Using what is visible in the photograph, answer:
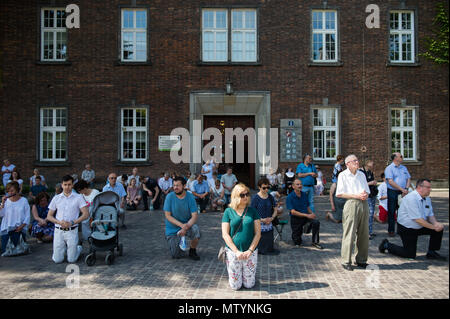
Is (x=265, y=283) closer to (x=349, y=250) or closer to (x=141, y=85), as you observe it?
(x=349, y=250)

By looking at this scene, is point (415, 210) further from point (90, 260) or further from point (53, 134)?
point (53, 134)

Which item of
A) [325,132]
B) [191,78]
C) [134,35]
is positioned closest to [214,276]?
[191,78]

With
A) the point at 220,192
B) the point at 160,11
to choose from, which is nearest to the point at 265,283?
the point at 220,192

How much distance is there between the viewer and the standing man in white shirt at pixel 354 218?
19.0 feet

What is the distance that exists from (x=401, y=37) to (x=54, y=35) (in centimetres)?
1787

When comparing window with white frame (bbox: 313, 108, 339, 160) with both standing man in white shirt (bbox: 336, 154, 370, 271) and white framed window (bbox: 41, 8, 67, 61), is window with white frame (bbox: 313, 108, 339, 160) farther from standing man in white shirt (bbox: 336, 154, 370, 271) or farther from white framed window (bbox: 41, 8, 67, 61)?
white framed window (bbox: 41, 8, 67, 61)

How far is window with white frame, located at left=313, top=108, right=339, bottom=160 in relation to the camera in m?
17.4

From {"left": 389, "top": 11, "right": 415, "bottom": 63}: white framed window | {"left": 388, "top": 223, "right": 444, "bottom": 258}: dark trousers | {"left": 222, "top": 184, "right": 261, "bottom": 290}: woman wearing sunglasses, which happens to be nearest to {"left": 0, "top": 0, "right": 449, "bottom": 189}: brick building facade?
{"left": 389, "top": 11, "right": 415, "bottom": 63}: white framed window

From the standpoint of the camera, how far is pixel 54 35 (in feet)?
57.0

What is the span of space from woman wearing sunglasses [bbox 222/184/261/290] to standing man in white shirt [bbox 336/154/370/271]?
1.78 metres

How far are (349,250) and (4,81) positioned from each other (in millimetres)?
18182

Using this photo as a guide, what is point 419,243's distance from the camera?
749cm

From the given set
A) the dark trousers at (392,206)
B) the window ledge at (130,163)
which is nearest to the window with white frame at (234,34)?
the window ledge at (130,163)

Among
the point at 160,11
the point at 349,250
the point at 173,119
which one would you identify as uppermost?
the point at 160,11
